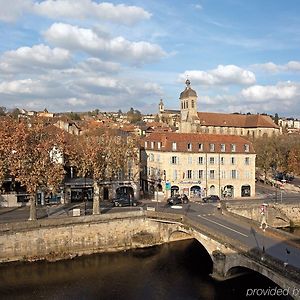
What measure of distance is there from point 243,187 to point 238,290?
30173 mm

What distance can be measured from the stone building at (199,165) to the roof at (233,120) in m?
51.7

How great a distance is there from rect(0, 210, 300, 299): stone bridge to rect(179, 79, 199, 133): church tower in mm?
61413

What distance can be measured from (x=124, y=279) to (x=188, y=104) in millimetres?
74669

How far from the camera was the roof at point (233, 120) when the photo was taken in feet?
362

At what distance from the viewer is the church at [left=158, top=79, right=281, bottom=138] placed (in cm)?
10225

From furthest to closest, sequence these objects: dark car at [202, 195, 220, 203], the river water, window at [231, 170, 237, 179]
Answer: window at [231, 170, 237, 179] → dark car at [202, 195, 220, 203] → the river water

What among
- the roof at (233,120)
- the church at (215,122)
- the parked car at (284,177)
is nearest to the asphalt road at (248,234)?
the parked car at (284,177)

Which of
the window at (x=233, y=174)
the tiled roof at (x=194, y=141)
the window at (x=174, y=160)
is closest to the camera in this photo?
the window at (x=174, y=160)

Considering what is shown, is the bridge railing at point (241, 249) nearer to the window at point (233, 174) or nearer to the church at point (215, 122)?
the window at point (233, 174)

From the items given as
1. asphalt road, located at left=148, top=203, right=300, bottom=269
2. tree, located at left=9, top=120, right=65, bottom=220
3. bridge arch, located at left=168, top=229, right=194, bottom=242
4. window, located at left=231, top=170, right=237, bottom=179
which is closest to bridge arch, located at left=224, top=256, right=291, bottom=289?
asphalt road, located at left=148, top=203, right=300, bottom=269

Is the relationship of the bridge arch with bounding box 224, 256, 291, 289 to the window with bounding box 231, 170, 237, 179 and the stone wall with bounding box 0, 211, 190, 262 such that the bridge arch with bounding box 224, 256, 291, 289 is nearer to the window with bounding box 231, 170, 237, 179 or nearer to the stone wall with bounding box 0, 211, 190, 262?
the stone wall with bounding box 0, 211, 190, 262

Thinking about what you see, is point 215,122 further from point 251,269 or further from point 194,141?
point 251,269

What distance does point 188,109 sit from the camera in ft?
336

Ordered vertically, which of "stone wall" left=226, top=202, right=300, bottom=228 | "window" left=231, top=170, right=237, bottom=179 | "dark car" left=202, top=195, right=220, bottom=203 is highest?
"window" left=231, top=170, right=237, bottom=179
